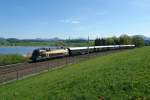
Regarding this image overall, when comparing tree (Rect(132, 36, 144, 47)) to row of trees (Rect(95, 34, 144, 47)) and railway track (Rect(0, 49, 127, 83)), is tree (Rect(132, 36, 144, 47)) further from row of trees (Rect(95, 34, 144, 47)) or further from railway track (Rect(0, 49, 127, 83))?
railway track (Rect(0, 49, 127, 83))

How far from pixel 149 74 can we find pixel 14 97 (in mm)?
6922

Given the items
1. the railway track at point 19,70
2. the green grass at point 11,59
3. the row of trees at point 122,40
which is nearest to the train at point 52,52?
the green grass at point 11,59

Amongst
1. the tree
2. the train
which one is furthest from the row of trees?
the train

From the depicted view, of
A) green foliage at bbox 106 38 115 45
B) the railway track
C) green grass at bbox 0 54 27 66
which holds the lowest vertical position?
the railway track

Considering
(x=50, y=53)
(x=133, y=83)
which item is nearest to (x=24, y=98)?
(x=133, y=83)

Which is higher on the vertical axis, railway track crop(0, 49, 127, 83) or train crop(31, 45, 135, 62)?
train crop(31, 45, 135, 62)

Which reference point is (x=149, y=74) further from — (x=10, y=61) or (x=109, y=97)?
(x=10, y=61)

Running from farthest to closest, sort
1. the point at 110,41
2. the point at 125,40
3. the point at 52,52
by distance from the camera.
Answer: the point at 125,40
the point at 110,41
the point at 52,52

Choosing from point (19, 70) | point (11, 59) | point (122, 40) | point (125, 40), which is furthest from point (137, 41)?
point (19, 70)

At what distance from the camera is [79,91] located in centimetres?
1293

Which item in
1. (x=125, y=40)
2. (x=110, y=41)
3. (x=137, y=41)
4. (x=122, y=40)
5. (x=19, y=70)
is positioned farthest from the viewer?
(x=137, y=41)

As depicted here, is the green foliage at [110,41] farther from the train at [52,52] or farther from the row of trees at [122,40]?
the train at [52,52]

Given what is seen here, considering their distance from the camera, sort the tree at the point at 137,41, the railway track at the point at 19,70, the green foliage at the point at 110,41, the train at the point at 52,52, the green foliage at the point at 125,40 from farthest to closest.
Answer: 1. the tree at the point at 137,41
2. the green foliage at the point at 125,40
3. the green foliage at the point at 110,41
4. the train at the point at 52,52
5. the railway track at the point at 19,70

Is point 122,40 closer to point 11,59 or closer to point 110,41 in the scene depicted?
point 110,41
